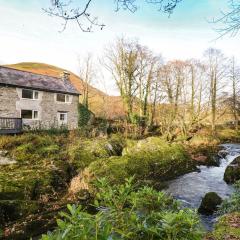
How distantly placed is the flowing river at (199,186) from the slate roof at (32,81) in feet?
68.4

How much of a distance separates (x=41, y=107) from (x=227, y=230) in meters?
29.9

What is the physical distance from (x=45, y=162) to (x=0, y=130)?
9.47 metres

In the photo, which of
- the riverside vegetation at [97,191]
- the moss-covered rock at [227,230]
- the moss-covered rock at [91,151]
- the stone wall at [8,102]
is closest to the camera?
the riverside vegetation at [97,191]

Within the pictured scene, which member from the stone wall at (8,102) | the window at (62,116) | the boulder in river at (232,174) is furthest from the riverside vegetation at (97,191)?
the window at (62,116)

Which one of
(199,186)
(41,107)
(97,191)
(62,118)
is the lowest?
(199,186)

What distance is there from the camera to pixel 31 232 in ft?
34.0

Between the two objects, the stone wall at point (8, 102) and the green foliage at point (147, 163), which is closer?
the green foliage at point (147, 163)

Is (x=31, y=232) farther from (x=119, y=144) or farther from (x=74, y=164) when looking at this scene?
(x=119, y=144)

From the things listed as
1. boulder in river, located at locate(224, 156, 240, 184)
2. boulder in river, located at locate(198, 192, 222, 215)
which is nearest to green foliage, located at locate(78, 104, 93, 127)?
boulder in river, located at locate(224, 156, 240, 184)

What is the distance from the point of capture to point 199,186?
17766mm

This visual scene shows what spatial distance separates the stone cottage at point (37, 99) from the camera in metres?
30.6

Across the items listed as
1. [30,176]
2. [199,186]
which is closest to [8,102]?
[30,176]

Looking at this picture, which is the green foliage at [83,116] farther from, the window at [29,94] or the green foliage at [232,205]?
the green foliage at [232,205]

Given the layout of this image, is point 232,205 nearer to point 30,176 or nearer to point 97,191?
point 97,191
